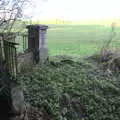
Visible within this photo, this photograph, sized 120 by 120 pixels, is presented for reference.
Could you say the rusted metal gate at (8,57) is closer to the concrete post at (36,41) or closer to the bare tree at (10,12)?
the bare tree at (10,12)

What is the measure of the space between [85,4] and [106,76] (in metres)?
4.88

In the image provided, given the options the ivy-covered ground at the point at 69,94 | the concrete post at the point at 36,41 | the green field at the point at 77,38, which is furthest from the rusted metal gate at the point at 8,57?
the green field at the point at 77,38

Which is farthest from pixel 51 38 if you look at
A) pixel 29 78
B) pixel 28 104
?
pixel 28 104

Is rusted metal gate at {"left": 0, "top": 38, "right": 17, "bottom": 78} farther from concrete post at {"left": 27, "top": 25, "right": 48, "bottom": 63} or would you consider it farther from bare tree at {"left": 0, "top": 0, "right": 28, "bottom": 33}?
concrete post at {"left": 27, "top": 25, "right": 48, "bottom": 63}

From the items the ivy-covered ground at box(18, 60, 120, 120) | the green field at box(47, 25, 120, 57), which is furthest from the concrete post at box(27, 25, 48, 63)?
the green field at box(47, 25, 120, 57)

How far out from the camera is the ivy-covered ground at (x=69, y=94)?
13.3 ft

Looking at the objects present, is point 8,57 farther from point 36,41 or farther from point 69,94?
point 36,41

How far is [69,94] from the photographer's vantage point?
Answer: 4648 mm

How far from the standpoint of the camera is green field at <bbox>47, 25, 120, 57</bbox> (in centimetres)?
953

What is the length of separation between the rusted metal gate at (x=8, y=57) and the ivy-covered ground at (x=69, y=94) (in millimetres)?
815

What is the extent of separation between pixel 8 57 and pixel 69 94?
1.65 metres

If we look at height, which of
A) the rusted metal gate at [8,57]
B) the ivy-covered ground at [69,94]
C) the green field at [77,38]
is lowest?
the ivy-covered ground at [69,94]

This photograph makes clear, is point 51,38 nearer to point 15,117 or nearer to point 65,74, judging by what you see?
point 65,74

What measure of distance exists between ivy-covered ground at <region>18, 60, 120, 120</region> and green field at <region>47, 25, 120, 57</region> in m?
3.26
